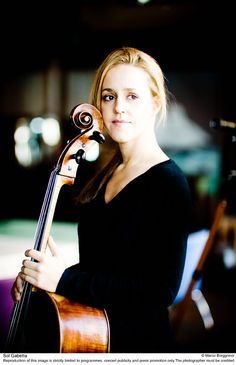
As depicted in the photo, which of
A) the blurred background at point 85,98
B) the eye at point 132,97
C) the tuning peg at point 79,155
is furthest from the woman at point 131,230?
the blurred background at point 85,98

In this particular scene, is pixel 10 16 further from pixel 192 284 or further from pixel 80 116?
pixel 192 284

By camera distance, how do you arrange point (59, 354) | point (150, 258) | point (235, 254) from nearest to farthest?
point (150, 258) → point (59, 354) → point (235, 254)

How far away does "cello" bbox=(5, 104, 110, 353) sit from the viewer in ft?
3.48

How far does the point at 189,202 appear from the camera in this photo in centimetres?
103

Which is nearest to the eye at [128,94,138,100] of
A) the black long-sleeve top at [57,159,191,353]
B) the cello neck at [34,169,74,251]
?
the black long-sleeve top at [57,159,191,353]

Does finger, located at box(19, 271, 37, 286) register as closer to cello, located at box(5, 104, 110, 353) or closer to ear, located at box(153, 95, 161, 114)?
cello, located at box(5, 104, 110, 353)

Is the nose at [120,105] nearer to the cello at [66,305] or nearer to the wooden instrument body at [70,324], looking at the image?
the cello at [66,305]

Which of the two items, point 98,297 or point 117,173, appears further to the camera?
point 117,173

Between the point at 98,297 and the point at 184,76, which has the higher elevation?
the point at 184,76

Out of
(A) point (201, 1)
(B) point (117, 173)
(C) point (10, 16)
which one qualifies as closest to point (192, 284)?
(B) point (117, 173)

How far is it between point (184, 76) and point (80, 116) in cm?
395

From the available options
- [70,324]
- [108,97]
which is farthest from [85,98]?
[70,324]

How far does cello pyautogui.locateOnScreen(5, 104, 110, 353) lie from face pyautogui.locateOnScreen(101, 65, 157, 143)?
52mm

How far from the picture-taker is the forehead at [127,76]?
1.10 meters
